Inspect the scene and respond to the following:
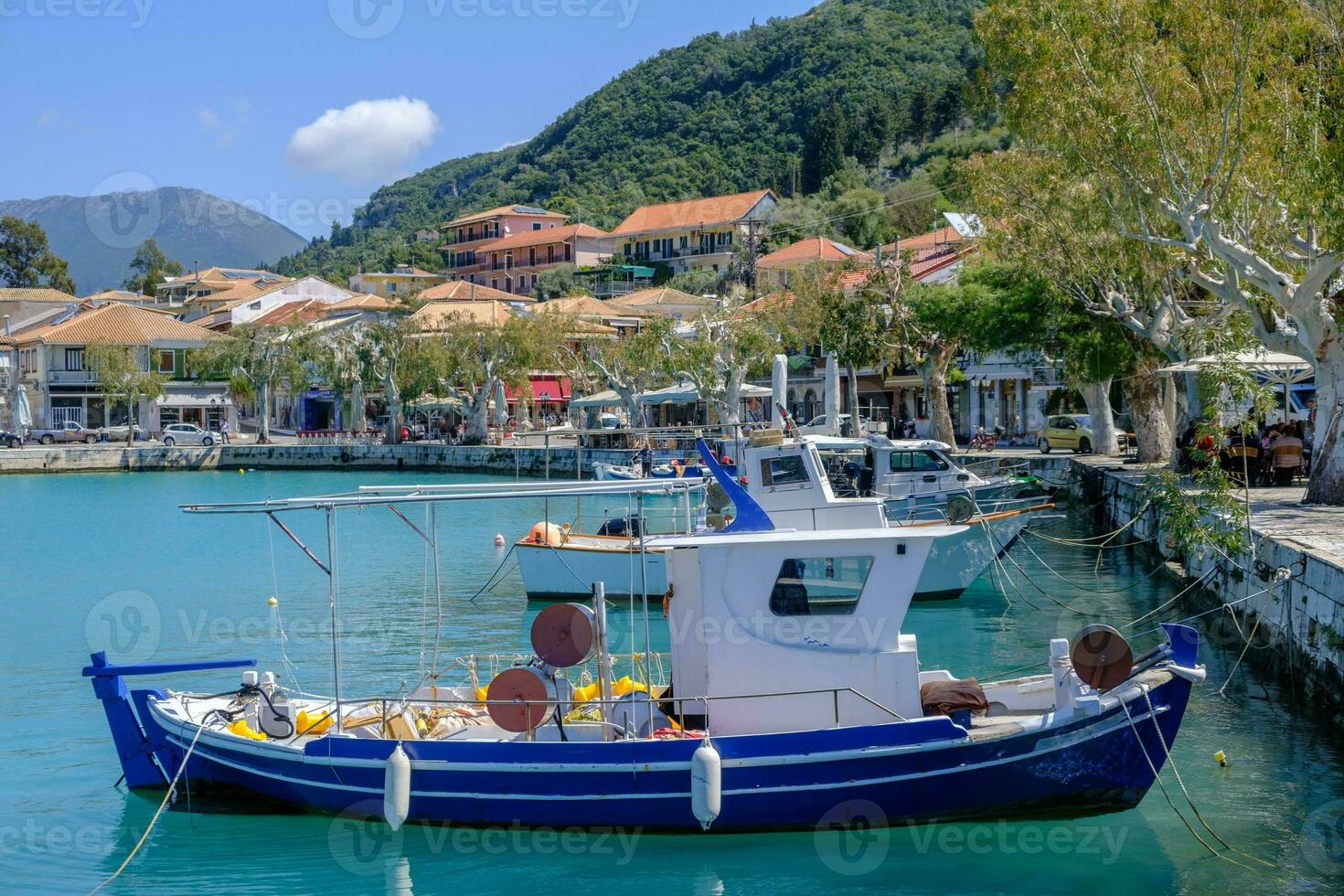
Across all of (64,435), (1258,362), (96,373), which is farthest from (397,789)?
(96,373)

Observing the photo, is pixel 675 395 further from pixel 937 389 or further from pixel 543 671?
pixel 543 671

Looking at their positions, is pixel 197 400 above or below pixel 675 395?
above

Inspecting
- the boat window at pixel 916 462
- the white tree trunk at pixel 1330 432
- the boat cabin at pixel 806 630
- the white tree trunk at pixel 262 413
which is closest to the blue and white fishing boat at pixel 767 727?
the boat cabin at pixel 806 630

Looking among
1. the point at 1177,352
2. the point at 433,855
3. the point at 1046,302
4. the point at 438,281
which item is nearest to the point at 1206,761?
the point at 433,855

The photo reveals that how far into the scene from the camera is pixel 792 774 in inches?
468

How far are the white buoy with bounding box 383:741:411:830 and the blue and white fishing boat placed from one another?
0.06 feet

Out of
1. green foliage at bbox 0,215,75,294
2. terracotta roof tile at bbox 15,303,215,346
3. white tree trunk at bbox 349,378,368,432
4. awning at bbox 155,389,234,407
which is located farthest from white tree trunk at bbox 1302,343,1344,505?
green foliage at bbox 0,215,75,294

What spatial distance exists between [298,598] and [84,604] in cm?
456

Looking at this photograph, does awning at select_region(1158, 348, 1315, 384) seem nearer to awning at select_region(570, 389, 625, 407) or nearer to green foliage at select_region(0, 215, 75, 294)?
awning at select_region(570, 389, 625, 407)

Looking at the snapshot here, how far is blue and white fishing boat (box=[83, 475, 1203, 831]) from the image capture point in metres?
11.9

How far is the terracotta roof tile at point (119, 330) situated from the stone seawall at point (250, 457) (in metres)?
12.0

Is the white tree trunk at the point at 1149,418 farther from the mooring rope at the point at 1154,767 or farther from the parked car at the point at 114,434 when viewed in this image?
the parked car at the point at 114,434

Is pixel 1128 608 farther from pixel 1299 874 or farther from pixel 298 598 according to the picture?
pixel 298 598

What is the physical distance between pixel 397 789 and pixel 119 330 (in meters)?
77.2
